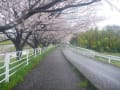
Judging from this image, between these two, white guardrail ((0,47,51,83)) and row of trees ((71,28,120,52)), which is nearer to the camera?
white guardrail ((0,47,51,83))

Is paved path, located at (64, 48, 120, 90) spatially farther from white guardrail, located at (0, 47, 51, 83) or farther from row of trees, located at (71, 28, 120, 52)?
row of trees, located at (71, 28, 120, 52)

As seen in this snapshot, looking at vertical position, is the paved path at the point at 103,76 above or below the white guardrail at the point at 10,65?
below

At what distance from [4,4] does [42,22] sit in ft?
28.2

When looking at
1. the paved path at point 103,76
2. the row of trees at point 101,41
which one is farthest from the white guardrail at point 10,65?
the row of trees at point 101,41

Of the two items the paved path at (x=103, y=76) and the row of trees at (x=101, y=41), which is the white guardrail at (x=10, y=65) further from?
the row of trees at (x=101, y=41)

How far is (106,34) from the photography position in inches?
3017

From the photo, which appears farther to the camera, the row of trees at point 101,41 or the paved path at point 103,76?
the row of trees at point 101,41

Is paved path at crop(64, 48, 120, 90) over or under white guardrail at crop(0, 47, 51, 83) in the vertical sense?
under

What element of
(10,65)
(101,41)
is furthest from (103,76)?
(101,41)

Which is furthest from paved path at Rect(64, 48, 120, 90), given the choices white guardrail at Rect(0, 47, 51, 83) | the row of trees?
the row of trees

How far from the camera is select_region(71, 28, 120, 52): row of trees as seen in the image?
2874 inches

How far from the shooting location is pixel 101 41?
75.0 m

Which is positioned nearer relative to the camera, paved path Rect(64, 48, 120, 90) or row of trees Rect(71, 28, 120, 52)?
paved path Rect(64, 48, 120, 90)

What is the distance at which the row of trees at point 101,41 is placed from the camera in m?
73.0
